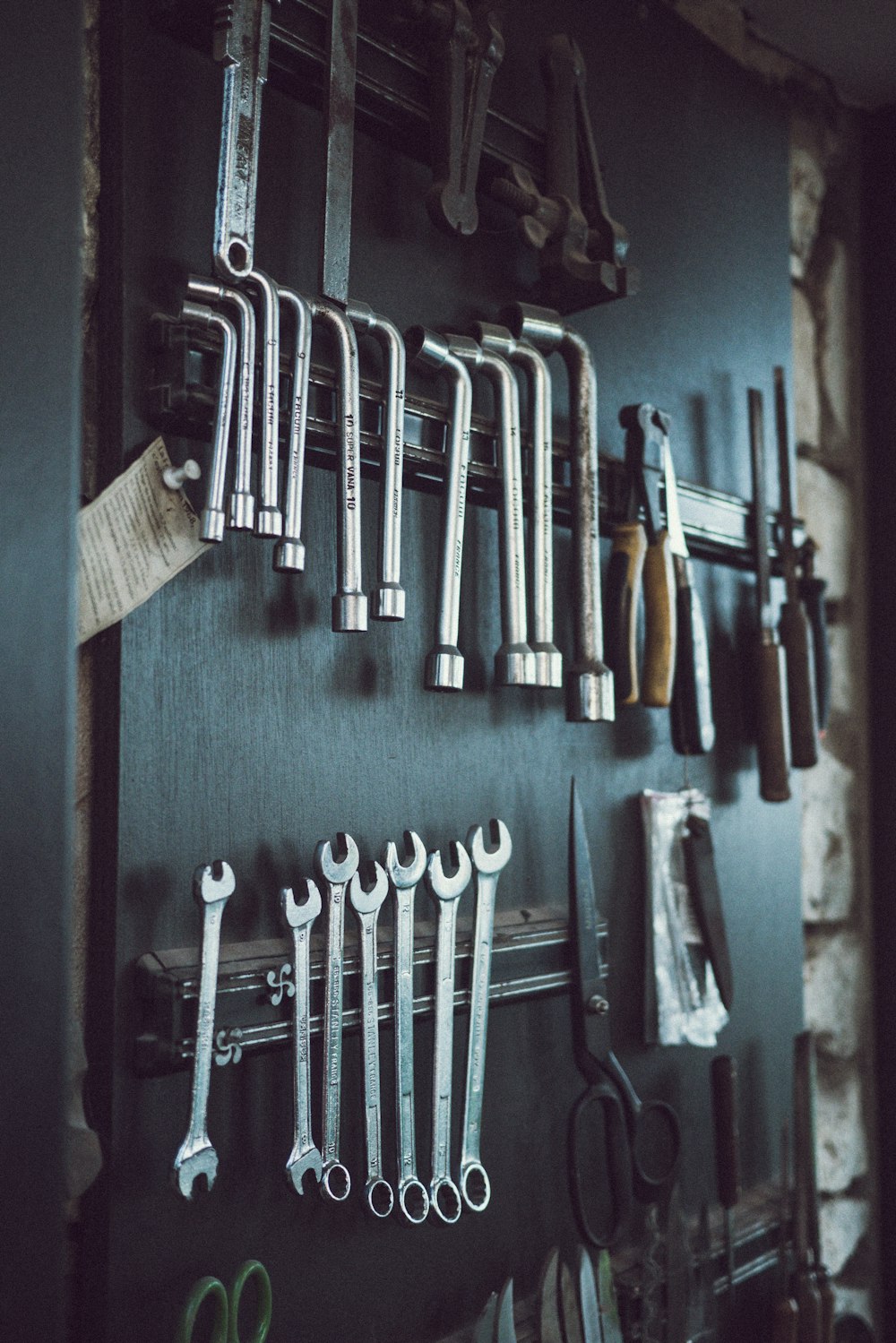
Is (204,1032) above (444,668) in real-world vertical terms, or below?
below

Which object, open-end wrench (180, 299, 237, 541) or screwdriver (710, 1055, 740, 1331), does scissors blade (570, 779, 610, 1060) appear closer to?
screwdriver (710, 1055, 740, 1331)

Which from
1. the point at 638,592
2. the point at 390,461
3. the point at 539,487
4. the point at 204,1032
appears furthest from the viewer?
the point at 638,592

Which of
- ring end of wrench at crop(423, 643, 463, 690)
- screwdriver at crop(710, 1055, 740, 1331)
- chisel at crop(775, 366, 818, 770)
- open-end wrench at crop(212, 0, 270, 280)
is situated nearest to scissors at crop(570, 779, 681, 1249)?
screwdriver at crop(710, 1055, 740, 1331)

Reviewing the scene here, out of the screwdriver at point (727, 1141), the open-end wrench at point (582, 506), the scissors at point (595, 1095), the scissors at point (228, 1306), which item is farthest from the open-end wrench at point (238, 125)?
the screwdriver at point (727, 1141)

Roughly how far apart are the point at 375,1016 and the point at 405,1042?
4cm

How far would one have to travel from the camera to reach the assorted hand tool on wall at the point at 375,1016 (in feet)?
2.53

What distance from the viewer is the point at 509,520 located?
956 mm

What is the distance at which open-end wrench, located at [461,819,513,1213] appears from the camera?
2.98 ft

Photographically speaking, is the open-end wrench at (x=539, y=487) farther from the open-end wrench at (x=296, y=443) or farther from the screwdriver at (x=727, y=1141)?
the screwdriver at (x=727, y=1141)

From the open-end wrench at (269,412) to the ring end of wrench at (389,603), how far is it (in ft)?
0.31

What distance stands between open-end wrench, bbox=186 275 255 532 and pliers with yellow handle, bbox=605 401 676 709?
16.1 inches

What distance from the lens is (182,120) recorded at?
32.5 inches

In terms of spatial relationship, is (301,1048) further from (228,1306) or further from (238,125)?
(238,125)

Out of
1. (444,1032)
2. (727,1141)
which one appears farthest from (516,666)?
(727,1141)
